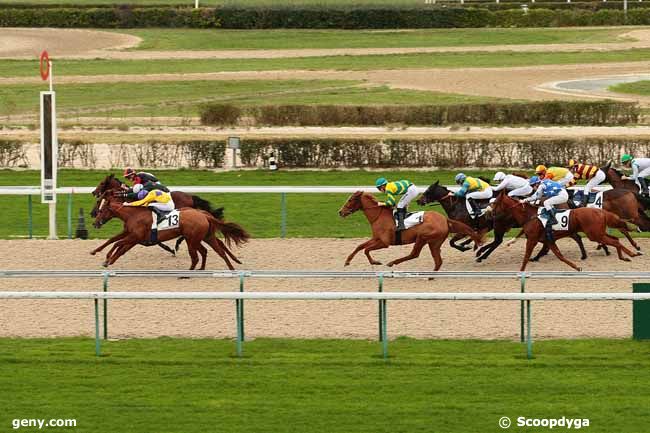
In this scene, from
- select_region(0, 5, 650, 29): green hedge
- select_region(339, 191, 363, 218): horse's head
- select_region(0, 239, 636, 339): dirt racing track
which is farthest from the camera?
select_region(0, 5, 650, 29): green hedge

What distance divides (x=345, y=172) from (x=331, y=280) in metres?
9.23

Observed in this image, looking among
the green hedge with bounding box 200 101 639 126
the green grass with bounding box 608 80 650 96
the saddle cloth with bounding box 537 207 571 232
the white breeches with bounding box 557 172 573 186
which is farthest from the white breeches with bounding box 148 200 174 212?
the green grass with bounding box 608 80 650 96

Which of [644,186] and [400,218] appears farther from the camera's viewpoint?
[644,186]

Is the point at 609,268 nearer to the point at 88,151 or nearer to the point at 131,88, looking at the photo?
the point at 88,151

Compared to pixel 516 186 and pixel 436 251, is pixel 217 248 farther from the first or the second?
pixel 516 186

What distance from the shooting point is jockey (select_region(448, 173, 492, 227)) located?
16.2 metres

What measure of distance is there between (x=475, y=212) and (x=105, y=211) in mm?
3962

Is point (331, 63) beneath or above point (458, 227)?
above

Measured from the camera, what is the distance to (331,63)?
42.3m

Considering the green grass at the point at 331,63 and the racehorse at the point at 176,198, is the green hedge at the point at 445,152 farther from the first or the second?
the green grass at the point at 331,63

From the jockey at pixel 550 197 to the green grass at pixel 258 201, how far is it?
3237mm

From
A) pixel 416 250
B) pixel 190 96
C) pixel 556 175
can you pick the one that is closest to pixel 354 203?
pixel 416 250

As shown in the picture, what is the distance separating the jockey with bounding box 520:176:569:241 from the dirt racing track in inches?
25.2

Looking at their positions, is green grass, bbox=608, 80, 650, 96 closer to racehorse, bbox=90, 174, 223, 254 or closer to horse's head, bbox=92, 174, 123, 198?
racehorse, bbox=90, 174, 223, 254
